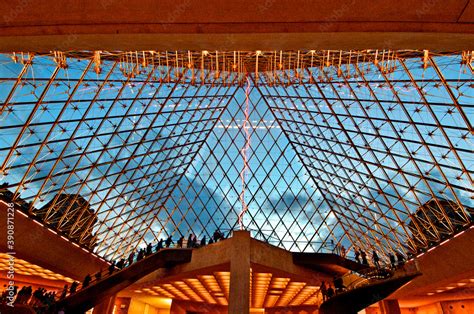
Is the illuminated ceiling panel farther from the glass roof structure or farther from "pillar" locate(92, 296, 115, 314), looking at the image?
the glass roof structure

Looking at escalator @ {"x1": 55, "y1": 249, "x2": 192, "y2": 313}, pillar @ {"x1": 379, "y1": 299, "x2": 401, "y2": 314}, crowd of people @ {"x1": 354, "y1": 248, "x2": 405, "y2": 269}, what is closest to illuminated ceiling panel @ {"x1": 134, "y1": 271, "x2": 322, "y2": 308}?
escalator @ {"x1": 55, "y1": 249, "x2": 192, "y2": 313}

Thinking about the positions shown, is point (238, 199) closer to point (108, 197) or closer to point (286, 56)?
point (108, 197)

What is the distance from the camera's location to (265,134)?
42.3 meters

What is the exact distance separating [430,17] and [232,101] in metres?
37.4

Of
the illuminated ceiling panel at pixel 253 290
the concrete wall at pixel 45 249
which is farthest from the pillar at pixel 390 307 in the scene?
the concrete wall at pixel 45 249

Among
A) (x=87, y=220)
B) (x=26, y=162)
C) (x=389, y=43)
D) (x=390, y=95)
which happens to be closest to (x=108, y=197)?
(x=87, y=220)

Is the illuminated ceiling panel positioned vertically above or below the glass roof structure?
below

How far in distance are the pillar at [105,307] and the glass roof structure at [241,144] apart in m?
5.88

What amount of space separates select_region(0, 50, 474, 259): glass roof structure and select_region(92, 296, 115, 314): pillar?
19.3 feet

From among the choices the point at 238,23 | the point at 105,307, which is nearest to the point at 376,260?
the point at 238,23

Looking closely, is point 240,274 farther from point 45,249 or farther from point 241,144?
point 241,144

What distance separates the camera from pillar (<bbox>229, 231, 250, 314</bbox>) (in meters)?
14.9

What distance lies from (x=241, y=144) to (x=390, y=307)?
26.1m

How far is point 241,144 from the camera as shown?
4288 cm
